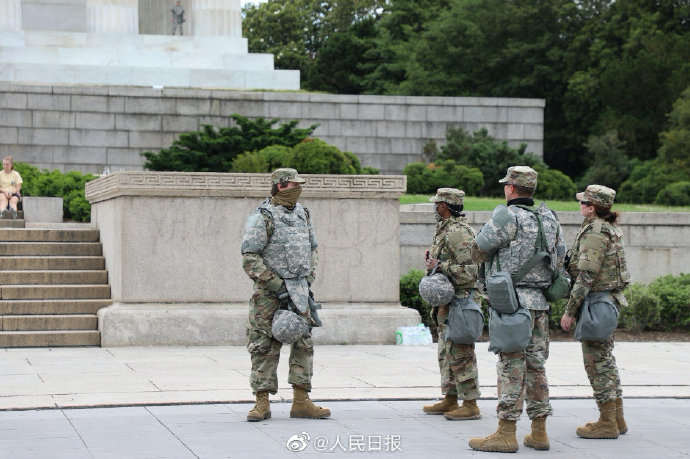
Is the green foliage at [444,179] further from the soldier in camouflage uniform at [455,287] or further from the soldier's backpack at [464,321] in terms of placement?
the soldier's backpack at [464,321]

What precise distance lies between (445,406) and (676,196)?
57.8ft

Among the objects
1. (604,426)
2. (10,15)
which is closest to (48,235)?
(604,426)

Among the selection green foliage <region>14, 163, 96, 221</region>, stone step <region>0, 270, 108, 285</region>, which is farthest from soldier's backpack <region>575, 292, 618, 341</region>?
green foliage <region>14, 163, 96, 221</region>

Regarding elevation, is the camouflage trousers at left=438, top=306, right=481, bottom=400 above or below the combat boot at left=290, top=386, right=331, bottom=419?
above

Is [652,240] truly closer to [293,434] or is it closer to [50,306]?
[50,306]

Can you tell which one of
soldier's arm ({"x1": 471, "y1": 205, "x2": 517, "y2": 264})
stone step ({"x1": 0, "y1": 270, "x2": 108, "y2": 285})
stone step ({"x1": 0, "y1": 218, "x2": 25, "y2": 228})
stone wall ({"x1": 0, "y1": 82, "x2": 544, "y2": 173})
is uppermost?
stone wall ({"x1": 0, "y1": 82, "x2": 544, "y2": 173})

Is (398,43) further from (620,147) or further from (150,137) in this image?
(150,137)

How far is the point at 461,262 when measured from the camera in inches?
358

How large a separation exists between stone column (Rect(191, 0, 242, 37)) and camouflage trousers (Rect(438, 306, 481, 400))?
25.6 metres

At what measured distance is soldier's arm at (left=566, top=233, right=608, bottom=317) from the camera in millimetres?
8242

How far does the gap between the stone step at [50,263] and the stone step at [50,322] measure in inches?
52.2

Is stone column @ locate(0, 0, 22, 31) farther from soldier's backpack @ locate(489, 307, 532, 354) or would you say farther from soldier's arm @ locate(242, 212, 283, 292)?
soldier's backpack @ locate(489, 307, 532, 354)

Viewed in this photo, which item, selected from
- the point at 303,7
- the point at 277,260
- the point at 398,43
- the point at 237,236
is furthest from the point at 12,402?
the point at 303,7

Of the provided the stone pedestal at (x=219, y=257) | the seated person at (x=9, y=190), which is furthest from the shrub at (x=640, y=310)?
the seated person at (x=9, y=190)
